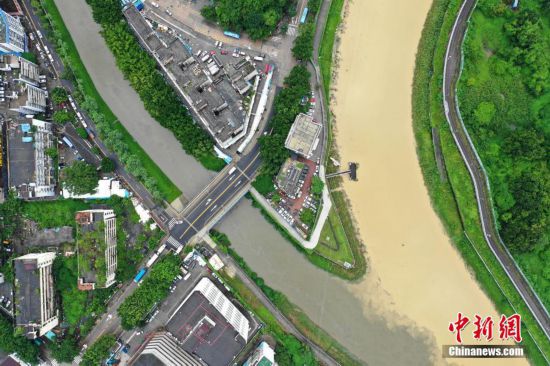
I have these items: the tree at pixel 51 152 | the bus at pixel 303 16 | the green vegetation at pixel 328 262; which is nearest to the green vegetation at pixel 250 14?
the bus at pixel 303 16

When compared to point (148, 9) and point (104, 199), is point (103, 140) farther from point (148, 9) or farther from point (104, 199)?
point (148, 9)

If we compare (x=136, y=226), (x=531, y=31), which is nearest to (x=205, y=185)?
(x=136, y=226)

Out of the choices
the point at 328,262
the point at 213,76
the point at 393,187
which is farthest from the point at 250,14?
the point at 328,262

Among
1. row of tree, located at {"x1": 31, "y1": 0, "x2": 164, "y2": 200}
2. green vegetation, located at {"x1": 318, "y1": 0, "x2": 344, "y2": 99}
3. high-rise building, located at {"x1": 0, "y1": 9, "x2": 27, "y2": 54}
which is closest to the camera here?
high-rise building, located at {"x1": 0, "y1": 9, "x2": 27, "y2": 54}

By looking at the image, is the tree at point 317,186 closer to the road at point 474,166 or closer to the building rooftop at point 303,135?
the building rooftop at point 303,135

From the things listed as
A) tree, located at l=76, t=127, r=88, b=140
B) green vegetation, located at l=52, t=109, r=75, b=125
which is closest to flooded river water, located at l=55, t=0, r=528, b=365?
tree, located at l=76, t=127, r=88, b=140

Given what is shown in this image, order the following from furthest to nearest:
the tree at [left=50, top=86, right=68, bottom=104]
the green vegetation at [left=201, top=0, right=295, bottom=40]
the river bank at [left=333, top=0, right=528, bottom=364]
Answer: the river bank at [left=333, top=0, right=528, bottom=364]
the tree at [left=50, top=86, right=68, bottom=104]
the green vegetation at [left=201, top=0, right=295, bottom=40]

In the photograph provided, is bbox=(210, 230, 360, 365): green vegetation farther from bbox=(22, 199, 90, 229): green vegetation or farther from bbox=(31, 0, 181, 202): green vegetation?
bbox=(22, 199, 90, 229): green vegetation

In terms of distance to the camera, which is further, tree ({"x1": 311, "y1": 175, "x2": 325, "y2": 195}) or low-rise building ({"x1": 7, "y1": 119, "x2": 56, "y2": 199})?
tree ({"x1": 311, "y1": 175, "x2": 325, "y2": 195})

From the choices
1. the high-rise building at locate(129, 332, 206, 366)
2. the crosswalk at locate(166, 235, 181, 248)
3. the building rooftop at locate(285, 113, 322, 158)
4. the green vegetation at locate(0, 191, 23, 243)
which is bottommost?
the high-rise building at locate(129, 332, 206, 366)
